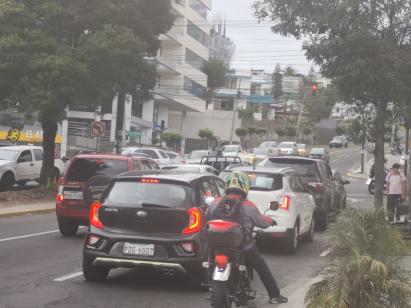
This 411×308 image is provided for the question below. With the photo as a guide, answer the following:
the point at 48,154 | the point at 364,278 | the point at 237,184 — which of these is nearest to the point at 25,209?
the point at 48,154

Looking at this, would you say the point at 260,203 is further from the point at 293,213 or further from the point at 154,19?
the point at 154,19

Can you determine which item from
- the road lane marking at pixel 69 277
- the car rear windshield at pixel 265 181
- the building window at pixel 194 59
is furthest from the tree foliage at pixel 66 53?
the building window at pixel 194 59

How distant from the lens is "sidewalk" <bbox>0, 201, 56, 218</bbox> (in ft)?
59.1

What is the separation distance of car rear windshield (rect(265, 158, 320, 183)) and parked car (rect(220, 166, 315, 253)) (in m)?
3.48

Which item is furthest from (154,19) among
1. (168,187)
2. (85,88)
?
(168,187)

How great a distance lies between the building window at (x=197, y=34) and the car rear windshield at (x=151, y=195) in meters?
64.2

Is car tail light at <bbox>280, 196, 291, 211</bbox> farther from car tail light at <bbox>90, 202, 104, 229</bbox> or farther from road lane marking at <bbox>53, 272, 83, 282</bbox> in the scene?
car tail light at <bbox>90, 202, 104, 229</bbox>

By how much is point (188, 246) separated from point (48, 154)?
16.8 m

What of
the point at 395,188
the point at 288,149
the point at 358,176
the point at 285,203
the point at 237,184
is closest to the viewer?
the point at 237,184

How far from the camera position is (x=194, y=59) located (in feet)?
249

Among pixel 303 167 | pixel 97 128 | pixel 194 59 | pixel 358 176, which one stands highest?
pixel 194 59

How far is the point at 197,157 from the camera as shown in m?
37.3

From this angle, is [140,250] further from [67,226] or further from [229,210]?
[67,226]

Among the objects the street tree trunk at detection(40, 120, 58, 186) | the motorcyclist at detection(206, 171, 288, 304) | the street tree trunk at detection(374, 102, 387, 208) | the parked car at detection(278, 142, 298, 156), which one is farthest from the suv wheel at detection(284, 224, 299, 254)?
the parked car at detection(278, 142, 298, 156)
